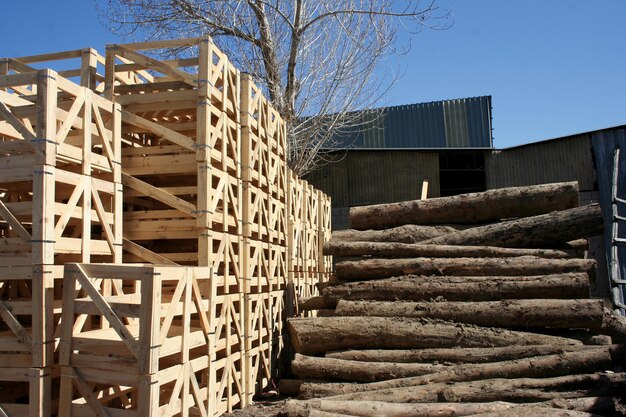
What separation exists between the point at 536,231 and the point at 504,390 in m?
3.77

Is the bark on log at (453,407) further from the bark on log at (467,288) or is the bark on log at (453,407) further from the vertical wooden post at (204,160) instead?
the vertical wooden post at (204,160)

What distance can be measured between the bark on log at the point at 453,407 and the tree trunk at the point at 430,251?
3252 mm

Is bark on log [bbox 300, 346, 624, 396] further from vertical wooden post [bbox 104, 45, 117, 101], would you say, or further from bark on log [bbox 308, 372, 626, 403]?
vertical wooden post [bbox 104, 45, 117, 101]

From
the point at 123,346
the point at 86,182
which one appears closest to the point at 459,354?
the point at 123,346

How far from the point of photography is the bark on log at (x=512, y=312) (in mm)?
9258

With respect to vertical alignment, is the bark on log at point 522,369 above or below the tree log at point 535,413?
above

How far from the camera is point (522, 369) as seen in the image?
332 inches

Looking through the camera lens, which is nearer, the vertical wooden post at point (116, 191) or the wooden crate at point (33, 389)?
the wooden crate at point (33, 389)

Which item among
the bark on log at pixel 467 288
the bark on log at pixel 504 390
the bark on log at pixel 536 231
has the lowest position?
the bark on log at pixel 504 390

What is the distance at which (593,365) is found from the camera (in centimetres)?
855

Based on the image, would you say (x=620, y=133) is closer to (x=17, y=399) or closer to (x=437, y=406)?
(x=437, y=406)

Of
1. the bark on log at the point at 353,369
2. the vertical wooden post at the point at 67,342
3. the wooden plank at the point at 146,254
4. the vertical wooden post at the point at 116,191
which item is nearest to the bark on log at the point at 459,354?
the bark on log at the point at 353,369

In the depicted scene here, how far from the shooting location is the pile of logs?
26.5ft

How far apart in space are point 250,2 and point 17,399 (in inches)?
637
